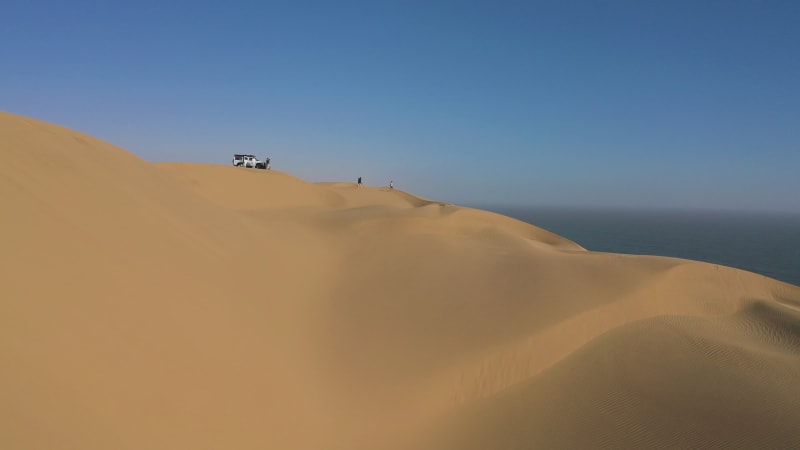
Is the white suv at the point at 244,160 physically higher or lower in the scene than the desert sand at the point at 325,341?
higher

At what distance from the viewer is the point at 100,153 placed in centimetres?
736

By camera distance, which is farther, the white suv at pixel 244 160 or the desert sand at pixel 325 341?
the white suv at pixel 244 160

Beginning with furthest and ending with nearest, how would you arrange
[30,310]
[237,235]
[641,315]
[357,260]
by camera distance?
1. [357,260]
2. [237,235]
3. [641,315]
4. [30,310]

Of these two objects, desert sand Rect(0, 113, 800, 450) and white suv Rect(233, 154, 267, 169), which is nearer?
desert sand Rect(0, 113, 800, 450)

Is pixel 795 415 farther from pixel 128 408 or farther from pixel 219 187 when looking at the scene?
pixel 219 187

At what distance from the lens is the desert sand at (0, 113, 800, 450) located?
9.88 feet

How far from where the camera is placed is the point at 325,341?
18.7 feet

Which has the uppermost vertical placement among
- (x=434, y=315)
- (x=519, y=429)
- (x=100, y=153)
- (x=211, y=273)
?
(x=100, y=153)

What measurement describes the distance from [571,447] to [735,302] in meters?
7.10

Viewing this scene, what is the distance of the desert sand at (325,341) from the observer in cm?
301

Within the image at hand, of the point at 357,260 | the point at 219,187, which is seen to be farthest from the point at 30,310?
the point at 219,187

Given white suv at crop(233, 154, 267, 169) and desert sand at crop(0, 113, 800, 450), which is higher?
white suv at crop(233, 154, 267, 169)

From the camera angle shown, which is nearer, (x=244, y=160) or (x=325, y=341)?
(x=325, y=341)

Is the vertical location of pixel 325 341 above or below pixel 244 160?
below
